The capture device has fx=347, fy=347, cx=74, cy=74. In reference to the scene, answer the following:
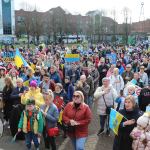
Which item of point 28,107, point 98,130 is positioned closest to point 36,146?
point 28,107

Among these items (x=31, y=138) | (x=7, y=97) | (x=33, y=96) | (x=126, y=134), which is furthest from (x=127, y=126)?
(x=7, y=97)

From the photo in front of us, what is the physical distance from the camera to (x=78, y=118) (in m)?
6.28

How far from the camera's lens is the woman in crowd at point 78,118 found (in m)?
6.26

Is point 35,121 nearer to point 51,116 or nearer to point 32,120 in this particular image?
point 32,120

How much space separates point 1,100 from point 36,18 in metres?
53.3

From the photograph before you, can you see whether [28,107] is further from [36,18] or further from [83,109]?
[36,18]

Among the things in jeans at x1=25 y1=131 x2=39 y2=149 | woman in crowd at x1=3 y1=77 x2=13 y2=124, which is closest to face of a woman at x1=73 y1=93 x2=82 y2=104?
jeans at x1=25 y1=131 x2=39 y2=149

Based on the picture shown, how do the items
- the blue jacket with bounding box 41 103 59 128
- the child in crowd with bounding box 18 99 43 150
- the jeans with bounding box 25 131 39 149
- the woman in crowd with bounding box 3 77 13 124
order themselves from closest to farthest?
1. the child in crowd with bounding box 18 99 43 150
2. the blue jacket with bounding box 41 103 59 128
3. the jeans with bounding box 25 131 39 149
4. the woman in crowd with bounding box 3 77 13 124

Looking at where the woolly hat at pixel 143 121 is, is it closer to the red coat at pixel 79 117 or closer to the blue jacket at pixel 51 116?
the red coat at pixel 79 117

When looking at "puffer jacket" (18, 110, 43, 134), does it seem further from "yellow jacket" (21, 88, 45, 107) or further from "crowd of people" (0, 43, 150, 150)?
"yellow jacket" (21, 88, 45, 107)

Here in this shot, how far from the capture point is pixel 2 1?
90.9 meters

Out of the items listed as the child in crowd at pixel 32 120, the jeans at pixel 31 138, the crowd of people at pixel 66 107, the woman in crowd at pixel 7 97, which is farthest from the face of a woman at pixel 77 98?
the woman in crowd at pixel 7 97

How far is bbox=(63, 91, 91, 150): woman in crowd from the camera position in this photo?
626 centimetres

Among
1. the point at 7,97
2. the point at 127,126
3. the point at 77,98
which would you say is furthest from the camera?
the point at 7,97
